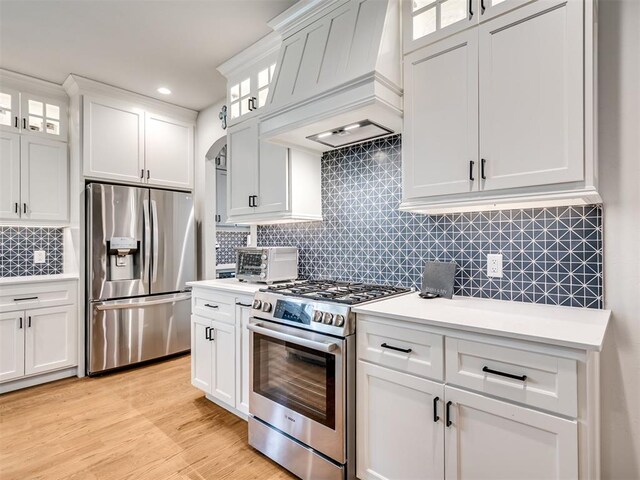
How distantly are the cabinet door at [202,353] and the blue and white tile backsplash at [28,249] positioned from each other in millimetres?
2004

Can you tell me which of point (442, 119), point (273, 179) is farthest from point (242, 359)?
point (442, 119)

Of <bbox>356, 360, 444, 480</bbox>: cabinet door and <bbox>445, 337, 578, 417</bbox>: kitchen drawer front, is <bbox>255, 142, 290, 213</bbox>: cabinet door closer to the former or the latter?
<bbox>356, 360, 444, 480</bbox>: cabinet door

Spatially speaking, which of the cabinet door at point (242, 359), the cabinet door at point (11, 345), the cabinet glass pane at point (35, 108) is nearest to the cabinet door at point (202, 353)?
the cabinet door at point (242, 359)

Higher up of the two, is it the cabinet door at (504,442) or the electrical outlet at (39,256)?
the electrical outlet at (39,256)

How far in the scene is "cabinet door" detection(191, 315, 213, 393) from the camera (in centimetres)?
265

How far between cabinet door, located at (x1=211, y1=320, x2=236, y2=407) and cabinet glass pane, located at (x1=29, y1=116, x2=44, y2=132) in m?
2.64

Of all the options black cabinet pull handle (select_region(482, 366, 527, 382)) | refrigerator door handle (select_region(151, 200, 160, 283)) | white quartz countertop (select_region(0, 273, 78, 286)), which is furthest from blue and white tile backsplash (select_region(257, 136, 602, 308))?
white quartz countertop (select_region(0, 273, 78, 286))

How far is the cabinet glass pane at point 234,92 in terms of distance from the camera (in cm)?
296

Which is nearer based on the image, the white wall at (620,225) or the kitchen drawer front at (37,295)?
the white wall at (620,225)

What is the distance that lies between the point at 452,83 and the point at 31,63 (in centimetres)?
347

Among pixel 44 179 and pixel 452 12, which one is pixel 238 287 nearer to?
pixel 452 12

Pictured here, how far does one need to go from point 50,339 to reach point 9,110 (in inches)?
83.7

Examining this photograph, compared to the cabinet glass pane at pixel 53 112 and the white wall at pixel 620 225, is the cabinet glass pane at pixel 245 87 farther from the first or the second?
the white wall at pixel 620 225

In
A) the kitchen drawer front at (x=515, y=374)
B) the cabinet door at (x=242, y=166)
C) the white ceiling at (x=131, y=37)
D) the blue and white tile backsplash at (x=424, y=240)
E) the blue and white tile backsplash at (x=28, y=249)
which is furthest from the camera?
the blue and white tile backsplash at (x=28, y=249)
